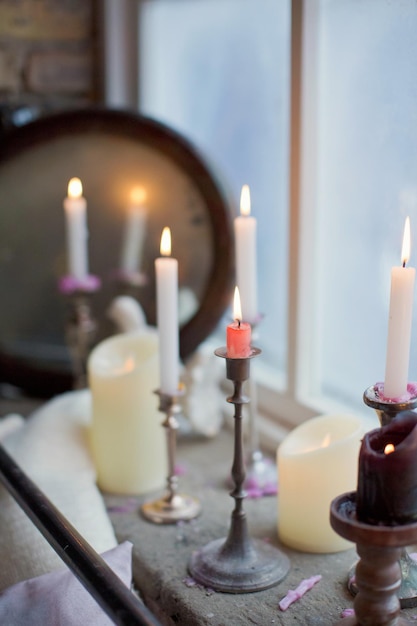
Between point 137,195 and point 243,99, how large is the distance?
0.23m

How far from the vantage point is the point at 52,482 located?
102 centimetres

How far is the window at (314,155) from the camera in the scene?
3.24 feet

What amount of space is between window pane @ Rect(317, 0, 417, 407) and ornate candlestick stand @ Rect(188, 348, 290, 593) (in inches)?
9.3

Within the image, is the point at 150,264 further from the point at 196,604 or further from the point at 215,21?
the point at 196,604

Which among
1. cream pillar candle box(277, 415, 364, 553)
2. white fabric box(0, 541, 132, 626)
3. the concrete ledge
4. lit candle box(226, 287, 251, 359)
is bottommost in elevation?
the concrete ledge

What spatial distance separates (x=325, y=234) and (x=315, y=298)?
0.30ft

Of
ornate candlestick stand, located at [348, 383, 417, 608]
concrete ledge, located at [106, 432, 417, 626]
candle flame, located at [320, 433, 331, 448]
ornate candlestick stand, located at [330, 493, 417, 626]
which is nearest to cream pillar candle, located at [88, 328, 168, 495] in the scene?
concrete ledge, located at [106, 432, 417, 626]

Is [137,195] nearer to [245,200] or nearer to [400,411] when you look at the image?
[245,200]

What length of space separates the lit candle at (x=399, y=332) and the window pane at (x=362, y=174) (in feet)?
0.65

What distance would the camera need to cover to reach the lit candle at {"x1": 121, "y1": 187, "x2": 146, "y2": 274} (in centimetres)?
137

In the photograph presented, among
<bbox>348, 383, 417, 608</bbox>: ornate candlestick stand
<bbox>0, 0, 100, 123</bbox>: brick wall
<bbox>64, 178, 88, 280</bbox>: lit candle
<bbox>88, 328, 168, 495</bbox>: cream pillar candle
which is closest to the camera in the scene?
<bbox>348, 383, 417, 608</bbox>: ornate candlestick stand

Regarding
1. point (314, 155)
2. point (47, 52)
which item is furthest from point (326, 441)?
point (47, 52)

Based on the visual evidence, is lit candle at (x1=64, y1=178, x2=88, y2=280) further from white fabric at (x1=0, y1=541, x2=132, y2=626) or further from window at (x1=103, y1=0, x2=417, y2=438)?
white fabric at (x1=0, y1=541, x2=132, y2=626)

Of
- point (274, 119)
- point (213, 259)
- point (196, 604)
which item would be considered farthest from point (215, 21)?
point (196, 604)
